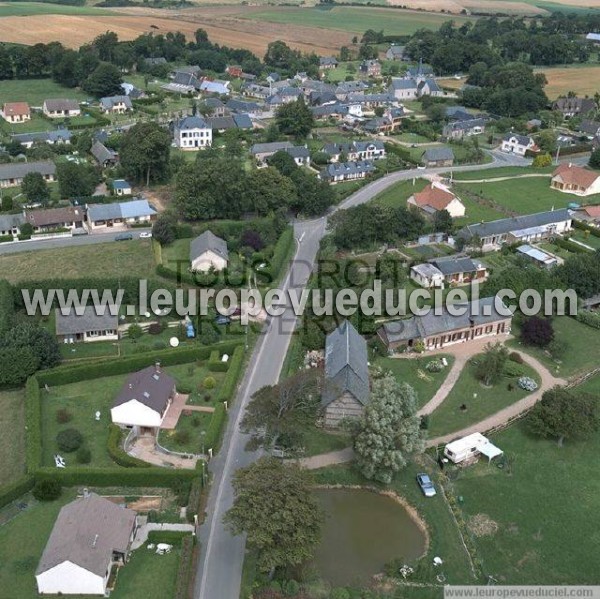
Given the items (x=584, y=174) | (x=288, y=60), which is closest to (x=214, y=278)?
(x=584, y=174)

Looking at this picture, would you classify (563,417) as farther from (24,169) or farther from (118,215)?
(24,169)

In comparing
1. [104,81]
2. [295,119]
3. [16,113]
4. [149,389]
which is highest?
[104,81]

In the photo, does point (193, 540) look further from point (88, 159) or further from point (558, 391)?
point (88, 159)

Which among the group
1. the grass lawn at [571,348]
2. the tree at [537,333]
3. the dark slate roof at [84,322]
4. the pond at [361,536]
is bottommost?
the pond at [361,536]

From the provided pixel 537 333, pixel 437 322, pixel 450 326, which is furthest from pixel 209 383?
pixel 537 333

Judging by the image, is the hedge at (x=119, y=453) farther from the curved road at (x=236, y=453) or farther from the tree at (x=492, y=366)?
the tree at (x=492, y=366)

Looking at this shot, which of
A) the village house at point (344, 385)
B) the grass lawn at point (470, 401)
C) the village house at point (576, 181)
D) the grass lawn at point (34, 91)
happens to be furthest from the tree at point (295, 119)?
the village house at point (344, 385)
